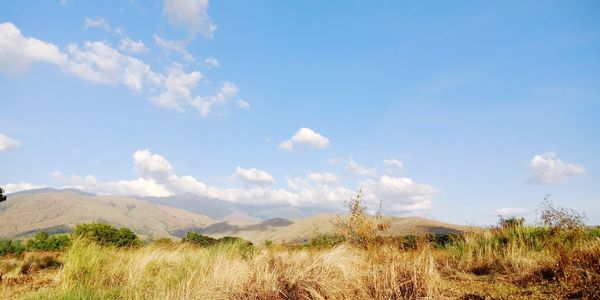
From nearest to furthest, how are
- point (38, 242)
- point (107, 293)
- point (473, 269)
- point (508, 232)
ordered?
1. point (107, 293)
2. point (473, 269)
3. point (508, 232)
4. point (38, 242)

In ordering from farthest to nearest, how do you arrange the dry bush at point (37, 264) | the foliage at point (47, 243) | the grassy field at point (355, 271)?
the foliage at point (47, 243) → the dry bush at point (37, 264) → the grassy field at point (355, 271)

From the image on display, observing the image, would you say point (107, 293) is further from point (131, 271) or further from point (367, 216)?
point (367, 216)

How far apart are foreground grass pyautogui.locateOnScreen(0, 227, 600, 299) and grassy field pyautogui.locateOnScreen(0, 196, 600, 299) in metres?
0.02

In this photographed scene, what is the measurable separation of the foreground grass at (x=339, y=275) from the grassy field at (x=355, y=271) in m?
0.02

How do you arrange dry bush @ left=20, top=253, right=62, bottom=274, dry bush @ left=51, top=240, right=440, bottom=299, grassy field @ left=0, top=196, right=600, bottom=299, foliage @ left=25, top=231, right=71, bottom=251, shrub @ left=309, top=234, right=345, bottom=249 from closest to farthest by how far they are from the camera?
dry bush @ left=51, top=240, right=440, bottom=299
grassy field @ left=0, top=196, right=600, bottom=299
shrub @ left=309, top=234, right=345, bottom=249
dry bush @ left=20, top=253, right=62, bottom=274
foliage @ left=25, top=231, right=71, bottom=251

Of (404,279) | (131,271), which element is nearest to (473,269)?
(404,279)

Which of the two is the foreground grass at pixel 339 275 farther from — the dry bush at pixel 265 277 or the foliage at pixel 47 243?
the foliage at pixel 47 243

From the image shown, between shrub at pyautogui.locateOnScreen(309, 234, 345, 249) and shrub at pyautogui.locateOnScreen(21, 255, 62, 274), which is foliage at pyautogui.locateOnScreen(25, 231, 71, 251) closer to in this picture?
shrub at pyautogui.locateOnScreen(21, 255, 62, 274)

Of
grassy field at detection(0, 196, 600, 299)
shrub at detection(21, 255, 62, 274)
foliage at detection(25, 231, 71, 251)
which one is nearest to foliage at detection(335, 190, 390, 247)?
grassy field at detection(0, 196, 600, 299)

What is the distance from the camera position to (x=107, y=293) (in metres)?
7.02

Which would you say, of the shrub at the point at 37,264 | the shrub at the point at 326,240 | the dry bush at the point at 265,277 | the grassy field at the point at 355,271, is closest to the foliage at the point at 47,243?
the shrub at the point at 37,264

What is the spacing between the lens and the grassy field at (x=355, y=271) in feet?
20.9

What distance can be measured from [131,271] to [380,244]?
5906mm

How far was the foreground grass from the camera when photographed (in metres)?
6.33
